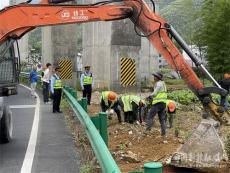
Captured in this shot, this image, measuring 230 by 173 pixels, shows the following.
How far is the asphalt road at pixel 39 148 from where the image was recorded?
349 inches

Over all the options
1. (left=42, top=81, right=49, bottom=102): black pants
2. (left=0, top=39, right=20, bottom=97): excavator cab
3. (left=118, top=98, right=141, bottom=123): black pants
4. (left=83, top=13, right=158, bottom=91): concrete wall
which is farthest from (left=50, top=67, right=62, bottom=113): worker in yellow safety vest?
(left=83, top=13, right=158, bottom=91): concrete wall

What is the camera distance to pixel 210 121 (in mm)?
9180

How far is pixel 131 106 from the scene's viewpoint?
1443 centimetres

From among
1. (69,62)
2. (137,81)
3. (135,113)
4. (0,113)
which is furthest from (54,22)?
(69,62)

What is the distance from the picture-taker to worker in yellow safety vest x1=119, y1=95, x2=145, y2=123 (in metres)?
14.4

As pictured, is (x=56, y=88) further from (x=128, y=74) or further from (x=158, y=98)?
(x=128, y=74)

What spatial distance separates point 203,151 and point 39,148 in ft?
11.7

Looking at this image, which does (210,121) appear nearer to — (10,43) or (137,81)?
(10,43)

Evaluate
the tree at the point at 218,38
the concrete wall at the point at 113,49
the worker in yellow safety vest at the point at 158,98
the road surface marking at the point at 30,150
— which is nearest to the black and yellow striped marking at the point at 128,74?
the concrete wall at the point at 113,49

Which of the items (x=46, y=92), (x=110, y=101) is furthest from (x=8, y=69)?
(x=46, y=92)

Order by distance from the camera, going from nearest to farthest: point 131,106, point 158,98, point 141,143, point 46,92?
point 141,143, point 158,98, point 131,106, point 46,92

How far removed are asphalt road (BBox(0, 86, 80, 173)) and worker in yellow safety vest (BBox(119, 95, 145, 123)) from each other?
175 centimetres

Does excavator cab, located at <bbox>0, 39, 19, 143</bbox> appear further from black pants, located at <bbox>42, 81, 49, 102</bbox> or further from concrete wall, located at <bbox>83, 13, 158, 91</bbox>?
concrete wall, located at <bbox>83, 13, 158, 91</bbox>

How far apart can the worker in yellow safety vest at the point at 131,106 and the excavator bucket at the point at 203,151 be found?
5.57 m
